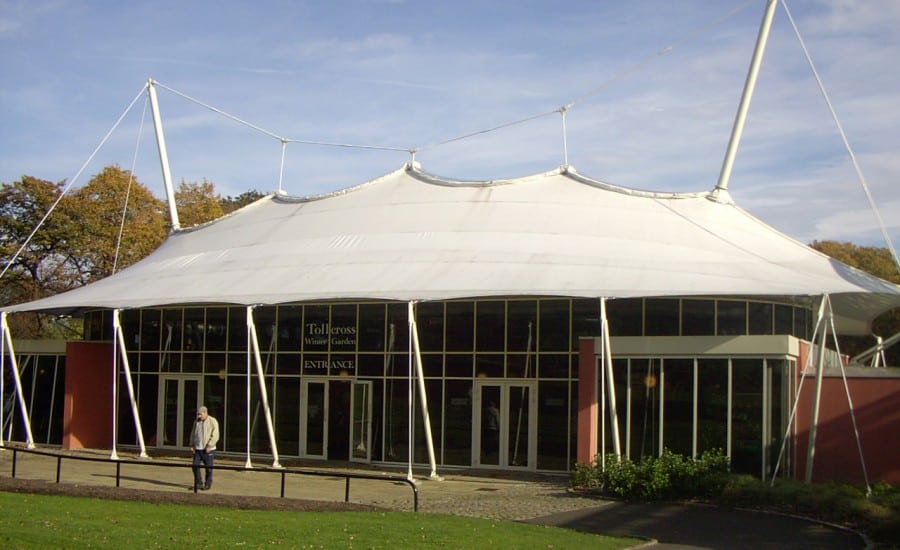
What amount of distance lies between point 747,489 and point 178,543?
35.6 feet

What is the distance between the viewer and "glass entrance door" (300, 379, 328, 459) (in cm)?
2900

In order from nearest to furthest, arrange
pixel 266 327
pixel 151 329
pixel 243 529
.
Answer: pixel 243 529
pixel 266 327
pixel 151 329

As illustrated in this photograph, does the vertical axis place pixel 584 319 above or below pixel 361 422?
above

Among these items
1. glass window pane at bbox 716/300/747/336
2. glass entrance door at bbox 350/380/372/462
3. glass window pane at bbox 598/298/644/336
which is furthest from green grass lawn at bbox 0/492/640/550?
glass entrance door at bbox 350/380/372/462

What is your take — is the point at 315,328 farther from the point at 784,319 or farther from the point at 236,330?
the point at 784,319

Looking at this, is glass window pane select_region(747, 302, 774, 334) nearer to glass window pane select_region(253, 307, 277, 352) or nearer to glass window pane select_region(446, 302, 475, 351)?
glass window pane select_region(446, 302, 475, 351)

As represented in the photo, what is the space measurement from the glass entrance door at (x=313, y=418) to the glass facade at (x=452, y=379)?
0.11 feet

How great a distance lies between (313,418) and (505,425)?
5.93 meters

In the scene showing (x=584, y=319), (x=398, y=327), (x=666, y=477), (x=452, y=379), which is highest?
(x=584, y=319)

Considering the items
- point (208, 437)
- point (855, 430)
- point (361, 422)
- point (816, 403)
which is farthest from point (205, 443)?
point (855, 430)

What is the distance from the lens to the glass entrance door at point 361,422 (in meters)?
28.3

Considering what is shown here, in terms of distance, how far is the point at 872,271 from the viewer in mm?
62156

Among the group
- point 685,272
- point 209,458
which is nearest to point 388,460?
point 209,458

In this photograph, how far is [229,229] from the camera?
32.7 meters
